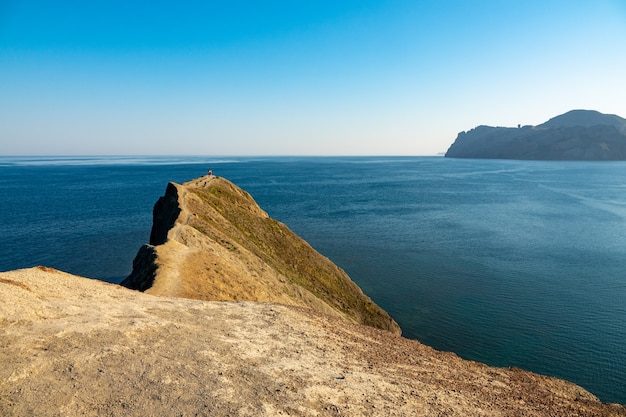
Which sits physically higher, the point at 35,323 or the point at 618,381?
the point at 35,323

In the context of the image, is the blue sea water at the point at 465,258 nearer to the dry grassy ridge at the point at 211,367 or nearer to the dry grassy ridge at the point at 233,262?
the dry grassy ridge at the point at 233,262

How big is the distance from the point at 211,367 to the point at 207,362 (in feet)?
1.26

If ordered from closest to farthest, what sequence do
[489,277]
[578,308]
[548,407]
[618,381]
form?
[548,407]
[618,381]
[578,308]
[489,277]

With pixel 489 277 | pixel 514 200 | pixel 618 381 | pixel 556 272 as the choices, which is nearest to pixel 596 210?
pixel 514 200

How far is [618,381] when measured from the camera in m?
27.6

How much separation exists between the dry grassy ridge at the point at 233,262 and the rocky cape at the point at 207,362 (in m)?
0.26

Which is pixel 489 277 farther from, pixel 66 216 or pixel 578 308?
pixel 66 216

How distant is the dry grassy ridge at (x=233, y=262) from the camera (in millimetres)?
25266

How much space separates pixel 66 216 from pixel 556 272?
92.7 metres

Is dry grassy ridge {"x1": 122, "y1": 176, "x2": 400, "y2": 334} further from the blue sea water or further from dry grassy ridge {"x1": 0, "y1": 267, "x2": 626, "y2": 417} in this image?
the blue sea water

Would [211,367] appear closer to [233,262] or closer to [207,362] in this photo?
[207,362]

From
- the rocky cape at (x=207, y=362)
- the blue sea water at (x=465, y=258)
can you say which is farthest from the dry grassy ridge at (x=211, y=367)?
the blue sea water at (x=465, y=258)

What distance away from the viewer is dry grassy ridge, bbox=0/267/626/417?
1157 cm

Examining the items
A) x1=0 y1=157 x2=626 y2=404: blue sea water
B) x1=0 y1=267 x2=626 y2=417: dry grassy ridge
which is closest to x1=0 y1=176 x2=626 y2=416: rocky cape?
x1=0 y1=267 x2=626 y2=417: dry grassy ridge
